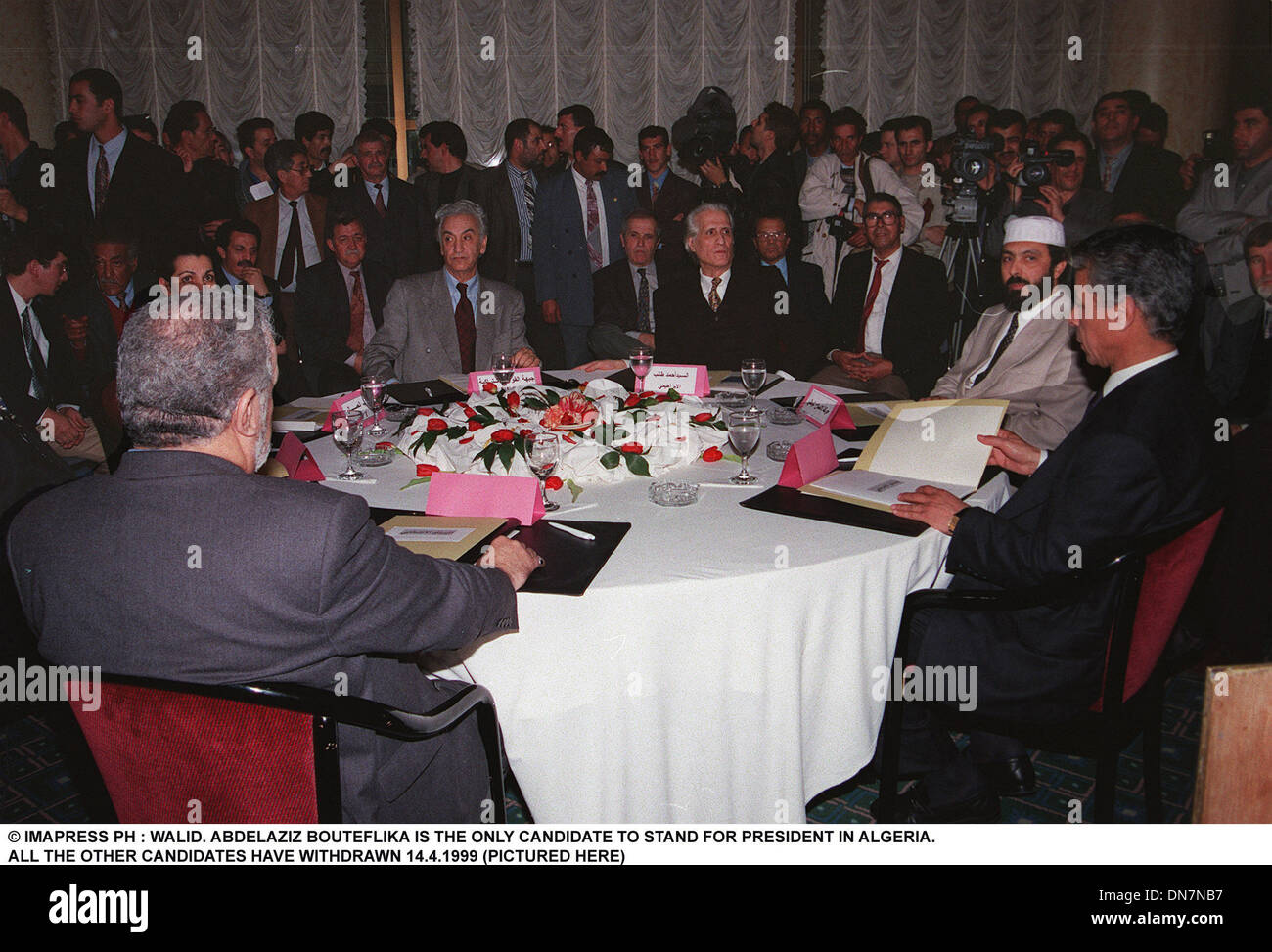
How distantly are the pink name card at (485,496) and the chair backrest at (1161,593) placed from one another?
1182 mm

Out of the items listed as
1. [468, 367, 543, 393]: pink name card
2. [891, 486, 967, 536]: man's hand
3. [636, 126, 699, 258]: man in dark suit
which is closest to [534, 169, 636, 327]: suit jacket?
[636, 126, 699, 258]: man in dark suit

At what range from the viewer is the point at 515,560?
63.8 inches

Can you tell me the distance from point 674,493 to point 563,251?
3807 mm

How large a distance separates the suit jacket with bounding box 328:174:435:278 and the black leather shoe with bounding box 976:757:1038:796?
4.32 metres

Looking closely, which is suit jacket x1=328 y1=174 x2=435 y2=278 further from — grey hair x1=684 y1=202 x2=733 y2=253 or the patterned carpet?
the patterned carpet

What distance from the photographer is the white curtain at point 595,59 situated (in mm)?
7805

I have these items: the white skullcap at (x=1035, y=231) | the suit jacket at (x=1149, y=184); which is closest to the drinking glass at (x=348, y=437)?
the white skullcap at (x=1035, y=231)

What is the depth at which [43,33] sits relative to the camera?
809 cm

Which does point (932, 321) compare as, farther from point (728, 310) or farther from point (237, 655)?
point (237, 655)

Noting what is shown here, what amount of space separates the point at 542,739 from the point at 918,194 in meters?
5.88

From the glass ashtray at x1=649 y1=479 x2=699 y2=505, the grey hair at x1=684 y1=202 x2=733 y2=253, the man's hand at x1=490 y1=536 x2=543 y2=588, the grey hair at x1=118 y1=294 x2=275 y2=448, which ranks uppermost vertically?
the grey hair at x1=684 y1=202 x2=733 y2=253

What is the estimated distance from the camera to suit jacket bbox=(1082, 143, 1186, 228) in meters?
5.66

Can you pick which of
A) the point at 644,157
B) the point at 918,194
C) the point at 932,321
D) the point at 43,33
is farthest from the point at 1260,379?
the point at 43,33

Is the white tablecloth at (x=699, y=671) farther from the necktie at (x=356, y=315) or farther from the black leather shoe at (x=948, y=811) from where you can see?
the necktie at (x=356, y=315)
